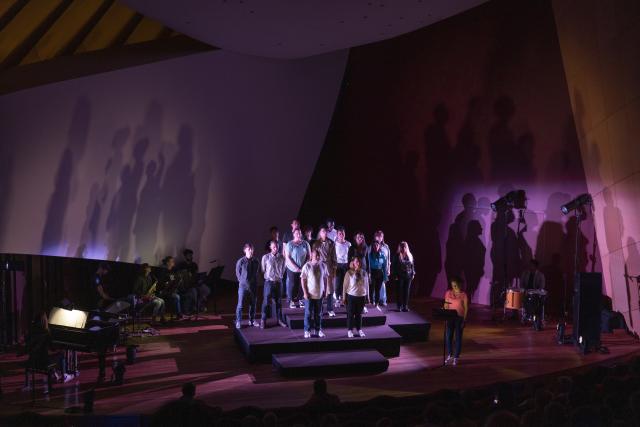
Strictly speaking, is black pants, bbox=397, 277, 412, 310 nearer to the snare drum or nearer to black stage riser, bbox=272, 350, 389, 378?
the snare drum

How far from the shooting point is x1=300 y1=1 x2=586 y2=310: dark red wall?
1221cm

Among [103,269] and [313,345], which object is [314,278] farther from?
[103,269]

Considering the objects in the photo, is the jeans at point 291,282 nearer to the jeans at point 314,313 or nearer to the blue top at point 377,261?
the jeans at point 314,313

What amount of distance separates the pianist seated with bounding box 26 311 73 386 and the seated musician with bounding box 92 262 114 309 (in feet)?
9.77

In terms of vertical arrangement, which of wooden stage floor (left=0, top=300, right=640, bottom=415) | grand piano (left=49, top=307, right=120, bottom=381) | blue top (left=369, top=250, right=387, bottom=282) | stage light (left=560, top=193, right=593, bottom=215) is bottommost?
wooden stage floor (left=0, top=300, right=640, bottom=415)

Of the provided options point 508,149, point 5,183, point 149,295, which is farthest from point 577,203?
point 5,183

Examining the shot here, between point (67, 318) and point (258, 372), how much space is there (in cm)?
263

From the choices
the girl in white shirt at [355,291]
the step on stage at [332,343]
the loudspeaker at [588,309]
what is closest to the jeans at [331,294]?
the step on stage at [332,343]

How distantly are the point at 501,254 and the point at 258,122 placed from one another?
6237mm

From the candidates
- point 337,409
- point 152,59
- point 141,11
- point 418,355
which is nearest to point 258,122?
point 152,59

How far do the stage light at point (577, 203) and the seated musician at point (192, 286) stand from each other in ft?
22.9

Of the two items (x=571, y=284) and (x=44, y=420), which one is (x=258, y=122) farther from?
(x=44, y=420)

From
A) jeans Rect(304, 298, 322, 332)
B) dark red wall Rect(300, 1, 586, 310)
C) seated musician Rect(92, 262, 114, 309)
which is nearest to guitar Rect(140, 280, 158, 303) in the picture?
seated musician Rect(92, 262, 114, 309)

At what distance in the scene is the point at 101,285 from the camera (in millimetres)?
11789
